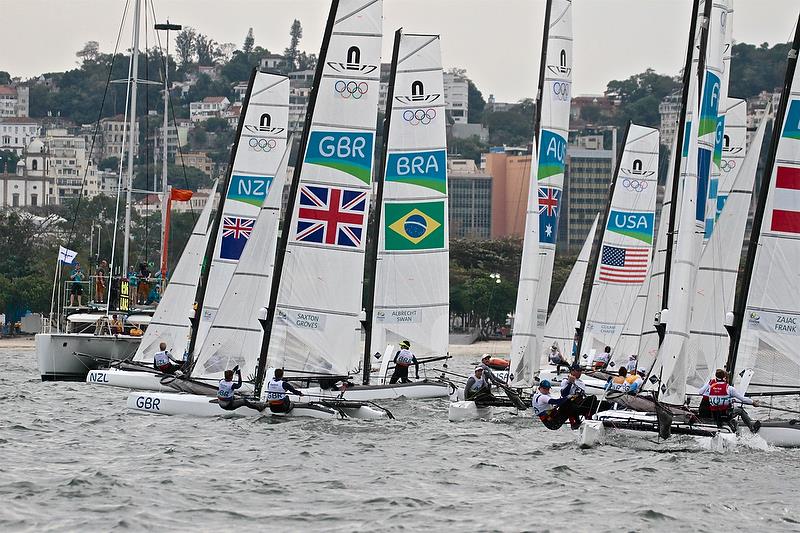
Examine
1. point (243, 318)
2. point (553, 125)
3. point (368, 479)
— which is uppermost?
point (553, 125)

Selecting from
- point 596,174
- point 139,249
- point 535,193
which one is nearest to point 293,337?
point 535,193

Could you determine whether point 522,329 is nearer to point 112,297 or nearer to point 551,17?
point 551,17

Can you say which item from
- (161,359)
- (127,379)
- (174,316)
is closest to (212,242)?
(174,316)

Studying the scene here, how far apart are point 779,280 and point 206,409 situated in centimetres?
934

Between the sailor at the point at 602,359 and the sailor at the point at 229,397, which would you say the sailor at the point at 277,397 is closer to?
the sailor at the point at 229,397

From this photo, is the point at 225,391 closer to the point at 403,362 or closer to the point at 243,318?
the point at 243,318

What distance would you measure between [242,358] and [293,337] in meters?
1.85

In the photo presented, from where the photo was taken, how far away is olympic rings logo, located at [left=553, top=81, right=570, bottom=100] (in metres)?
30.8

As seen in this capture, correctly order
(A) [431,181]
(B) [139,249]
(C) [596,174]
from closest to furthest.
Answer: (A) [431,181] → (B) [139,249] → (C) [596,174]

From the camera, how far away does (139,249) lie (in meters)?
91.9

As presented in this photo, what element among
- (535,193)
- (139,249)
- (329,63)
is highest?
(329,63)

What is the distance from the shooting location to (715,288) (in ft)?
81.6

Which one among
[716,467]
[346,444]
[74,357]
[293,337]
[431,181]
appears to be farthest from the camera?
[74,357]

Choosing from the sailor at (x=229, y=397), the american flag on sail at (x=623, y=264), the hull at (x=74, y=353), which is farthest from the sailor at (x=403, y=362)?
the american flag on sail at (x=623, y=264)
